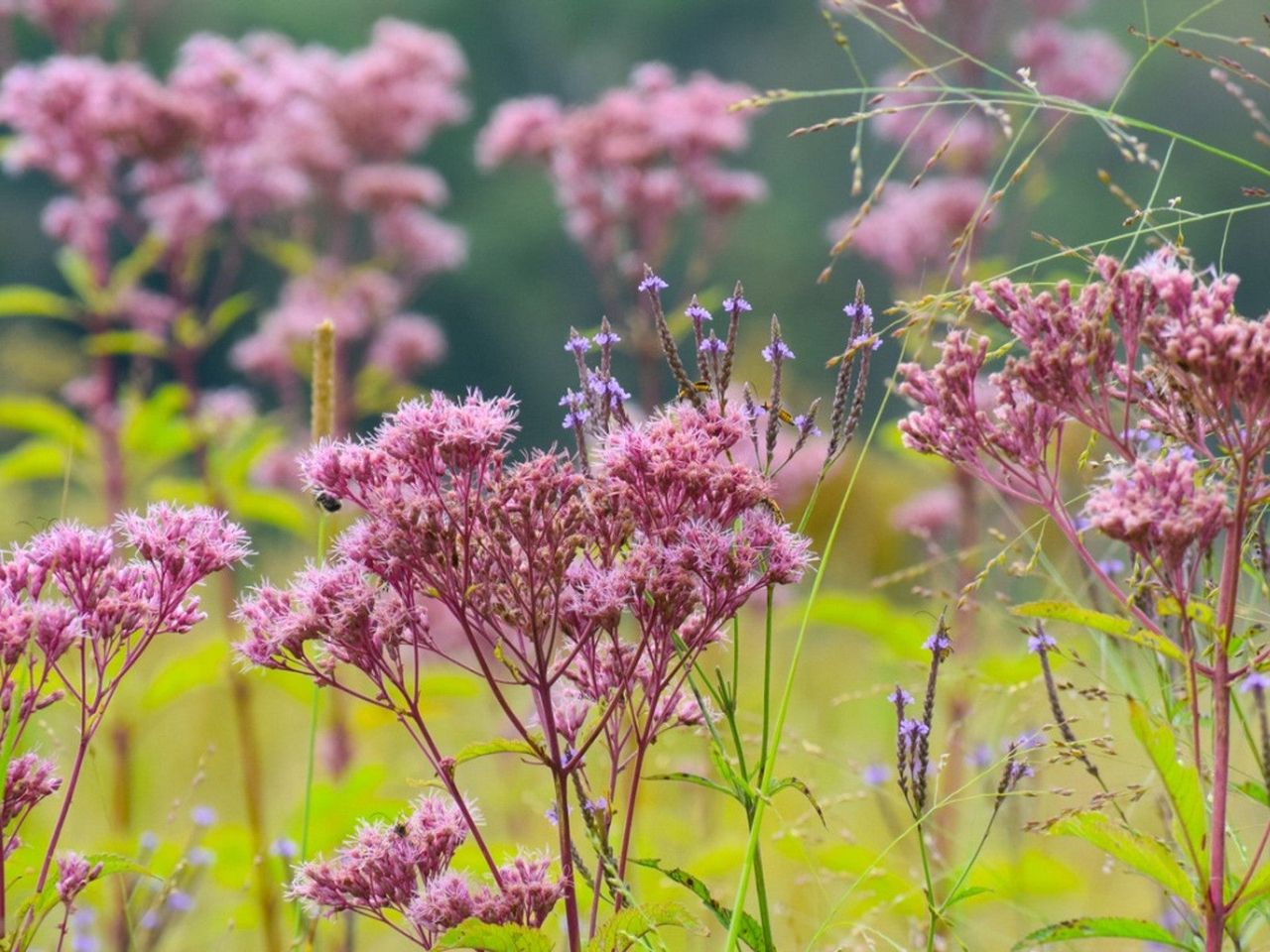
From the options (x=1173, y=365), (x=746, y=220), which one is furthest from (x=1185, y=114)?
(x=1173, y=365)

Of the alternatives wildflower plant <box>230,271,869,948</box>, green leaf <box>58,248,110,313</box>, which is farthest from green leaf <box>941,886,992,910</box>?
green leaf <box>58,248,110,313</box>

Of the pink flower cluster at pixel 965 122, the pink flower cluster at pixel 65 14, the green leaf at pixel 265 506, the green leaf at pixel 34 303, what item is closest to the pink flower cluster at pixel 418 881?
the green leaf at pixel 265 506

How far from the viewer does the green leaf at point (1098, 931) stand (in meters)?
1.13

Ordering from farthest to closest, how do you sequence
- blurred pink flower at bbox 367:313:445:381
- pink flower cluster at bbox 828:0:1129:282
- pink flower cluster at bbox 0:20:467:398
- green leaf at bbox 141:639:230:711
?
1. blurred pink flower at bbox 367:313:445:381
2. pink flower cluster at bbox 828:0:1129:282
3. pink flower cluster at bbox 0:20:467:398
4. green leaf at bbox 141:639:230:711

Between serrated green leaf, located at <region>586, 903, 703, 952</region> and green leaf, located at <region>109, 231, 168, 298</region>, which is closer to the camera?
serrated green leaf, located at <region>586, 903, 703, 952</region>

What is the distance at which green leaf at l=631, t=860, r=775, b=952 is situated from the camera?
1.20 meters

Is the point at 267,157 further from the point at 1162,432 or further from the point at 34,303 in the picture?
the point at 1162,432

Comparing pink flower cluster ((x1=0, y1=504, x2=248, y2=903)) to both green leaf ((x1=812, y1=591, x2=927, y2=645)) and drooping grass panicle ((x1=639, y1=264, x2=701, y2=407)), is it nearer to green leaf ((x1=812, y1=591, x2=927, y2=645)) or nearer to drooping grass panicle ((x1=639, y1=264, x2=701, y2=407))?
drooping grass panicle ((x1=639, y1=264, x2=701, y2=407))

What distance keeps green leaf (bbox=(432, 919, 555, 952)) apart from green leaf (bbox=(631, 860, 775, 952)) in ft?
0.34

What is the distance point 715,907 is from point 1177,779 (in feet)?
1.29

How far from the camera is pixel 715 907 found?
120 cm

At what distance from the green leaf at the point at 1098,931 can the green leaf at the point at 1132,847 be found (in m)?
0.04

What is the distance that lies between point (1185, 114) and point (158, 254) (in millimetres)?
17905

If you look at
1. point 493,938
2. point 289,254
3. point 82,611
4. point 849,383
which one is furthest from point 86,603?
point 289,254
